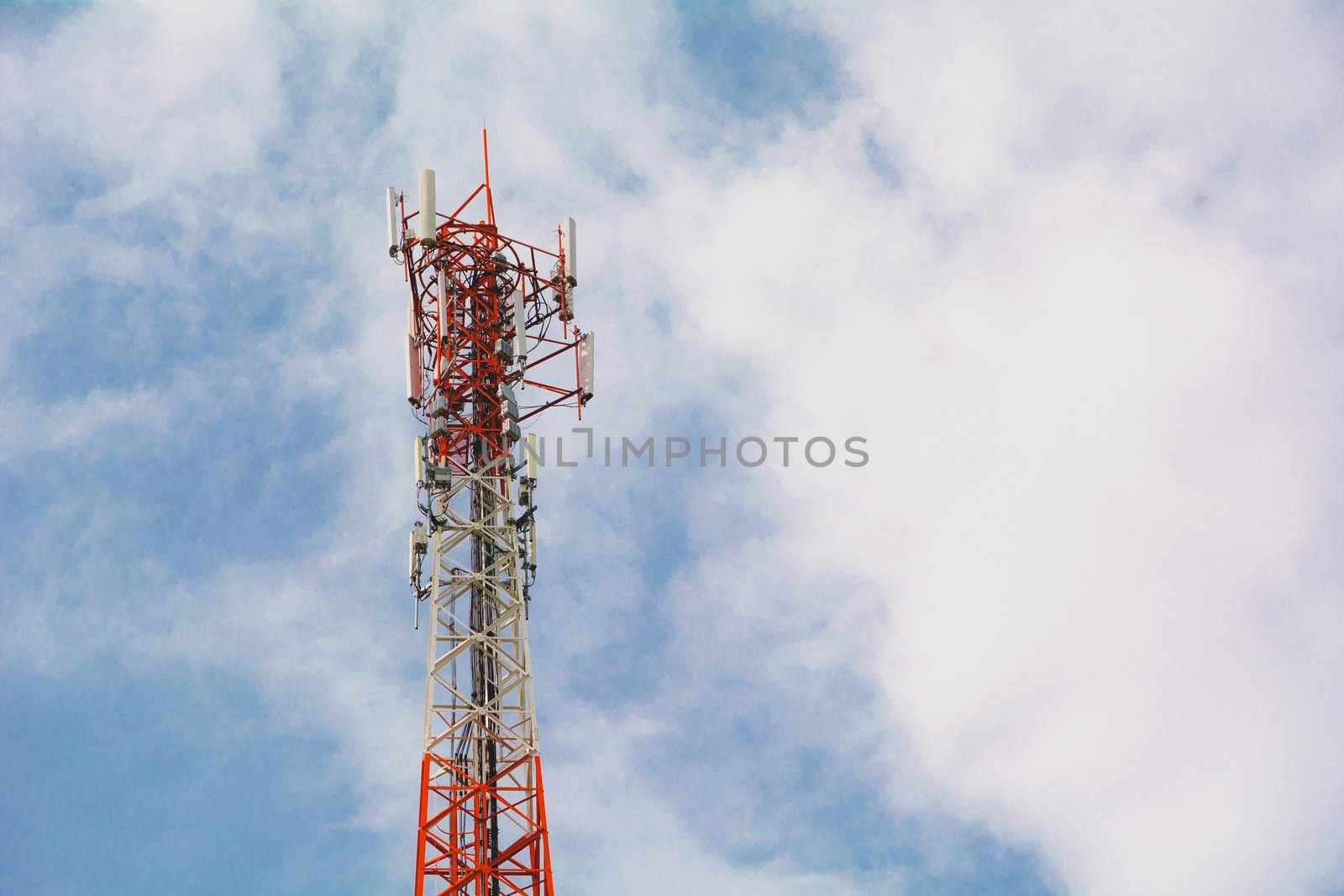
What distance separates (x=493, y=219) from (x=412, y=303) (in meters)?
5.03

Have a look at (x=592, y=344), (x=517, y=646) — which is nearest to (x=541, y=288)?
(x=592, y=344)

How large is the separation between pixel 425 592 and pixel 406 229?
1503 centimetres

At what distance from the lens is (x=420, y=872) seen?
3049 inches

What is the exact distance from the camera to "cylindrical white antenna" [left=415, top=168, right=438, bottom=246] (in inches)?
3428

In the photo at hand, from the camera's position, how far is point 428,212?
87.3 metres

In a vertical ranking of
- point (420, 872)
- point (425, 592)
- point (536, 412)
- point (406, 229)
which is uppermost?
point (406, 229)

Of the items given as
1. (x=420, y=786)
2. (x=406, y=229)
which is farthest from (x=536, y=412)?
(x=420, y=786)

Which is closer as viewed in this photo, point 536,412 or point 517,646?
point 517,646

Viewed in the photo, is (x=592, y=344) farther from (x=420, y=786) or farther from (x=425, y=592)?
(x=420, y=786)

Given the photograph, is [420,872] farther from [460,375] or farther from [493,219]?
[493,219]

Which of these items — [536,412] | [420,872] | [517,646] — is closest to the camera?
[420,872]

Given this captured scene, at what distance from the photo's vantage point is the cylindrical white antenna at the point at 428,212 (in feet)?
286

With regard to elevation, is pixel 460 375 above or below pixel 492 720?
above

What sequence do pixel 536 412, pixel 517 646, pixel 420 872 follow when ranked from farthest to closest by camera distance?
pixel 536 412
pixel 517 646
pixel 420 872
